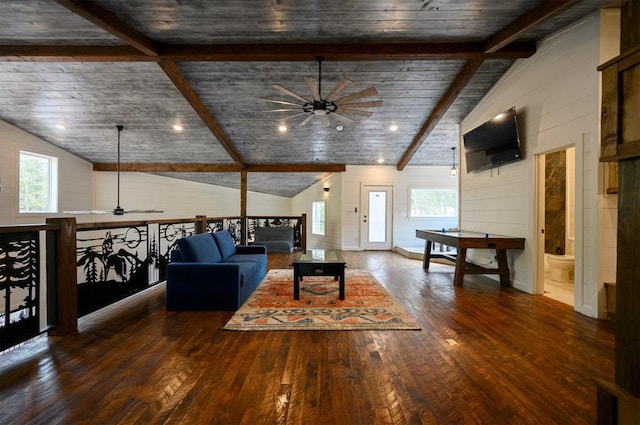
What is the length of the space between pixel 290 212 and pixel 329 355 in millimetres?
11638

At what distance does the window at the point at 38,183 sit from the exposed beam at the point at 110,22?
503 cm

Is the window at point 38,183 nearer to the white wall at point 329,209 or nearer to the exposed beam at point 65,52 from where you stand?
the exposed beam at point 65,52

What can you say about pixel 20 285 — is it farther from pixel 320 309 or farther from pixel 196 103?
pixel 196 103

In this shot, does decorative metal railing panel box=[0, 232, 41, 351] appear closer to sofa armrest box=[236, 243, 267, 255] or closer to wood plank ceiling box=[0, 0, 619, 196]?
wood plank ceiling box=[0, 0, 619, 196]

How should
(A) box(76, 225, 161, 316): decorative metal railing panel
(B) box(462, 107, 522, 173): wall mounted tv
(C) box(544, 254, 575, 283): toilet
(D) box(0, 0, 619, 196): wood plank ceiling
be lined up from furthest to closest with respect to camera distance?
(C) box(544, 254, 575, 283): toilet → (B) box(462, 107, 522, 173): wall mounted tv → (D) box(0, 0, 619, 196): wood plank ceiling → (A) box(76, 225, 161, 316): decorative metal railing panel

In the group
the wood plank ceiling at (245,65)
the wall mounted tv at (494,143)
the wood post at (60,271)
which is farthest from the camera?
the wall mounted tv at (494,143)

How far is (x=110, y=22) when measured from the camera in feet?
11.2

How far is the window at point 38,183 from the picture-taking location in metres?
6.62

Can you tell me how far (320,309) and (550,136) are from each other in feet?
11.9

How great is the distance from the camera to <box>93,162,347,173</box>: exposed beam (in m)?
8.47

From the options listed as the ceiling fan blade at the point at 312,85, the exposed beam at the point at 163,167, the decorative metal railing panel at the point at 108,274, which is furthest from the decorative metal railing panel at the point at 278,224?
the ceiling fan blade at the point at 312,85

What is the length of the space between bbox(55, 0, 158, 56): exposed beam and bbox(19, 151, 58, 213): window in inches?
198

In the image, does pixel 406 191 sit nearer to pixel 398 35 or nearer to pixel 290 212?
pixel 398 35

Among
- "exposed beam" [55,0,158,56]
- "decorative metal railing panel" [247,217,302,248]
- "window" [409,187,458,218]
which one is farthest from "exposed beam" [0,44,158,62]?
"window" [409,187,458,218]
